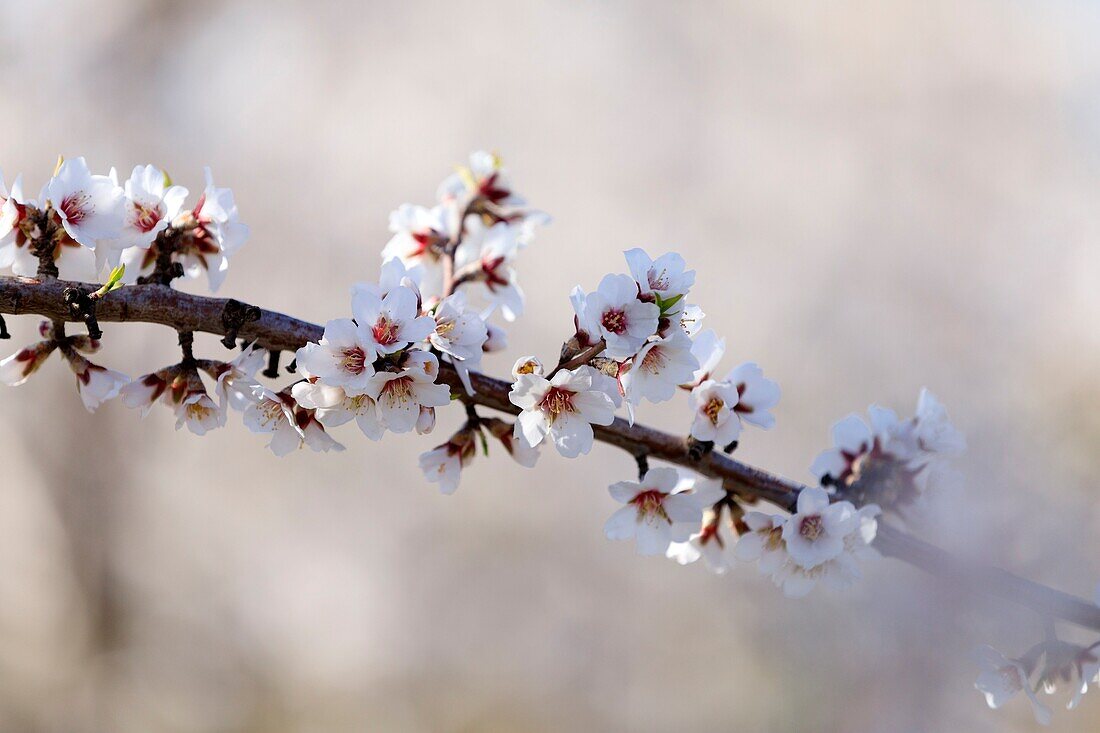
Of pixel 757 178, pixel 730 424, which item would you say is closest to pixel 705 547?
pixel 730 424

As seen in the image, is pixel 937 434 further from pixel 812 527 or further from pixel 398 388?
pixel 398 388

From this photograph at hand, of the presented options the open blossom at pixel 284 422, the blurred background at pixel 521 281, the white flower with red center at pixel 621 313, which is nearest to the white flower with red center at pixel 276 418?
the open blossom at pixel 284 422

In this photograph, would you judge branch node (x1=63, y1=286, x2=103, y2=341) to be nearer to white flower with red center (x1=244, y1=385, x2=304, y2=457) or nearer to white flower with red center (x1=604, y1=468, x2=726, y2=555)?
white flower with red center (x1=244, y1=385, x2=304, y2=457)

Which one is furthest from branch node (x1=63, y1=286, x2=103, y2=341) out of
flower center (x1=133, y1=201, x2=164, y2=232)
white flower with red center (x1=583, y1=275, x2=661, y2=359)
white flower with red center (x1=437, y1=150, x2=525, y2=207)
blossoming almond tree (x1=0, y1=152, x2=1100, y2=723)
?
white flower with red center (x1=437, y1=150, x2=525, y2=207)

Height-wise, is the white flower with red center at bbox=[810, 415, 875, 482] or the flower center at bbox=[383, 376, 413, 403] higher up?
the white flower with red center at bbox=[810, 415, 875, 482]

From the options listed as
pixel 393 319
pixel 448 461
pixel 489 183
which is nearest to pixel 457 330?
pixel 393 319

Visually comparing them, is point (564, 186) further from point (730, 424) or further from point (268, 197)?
point (730, 424)
